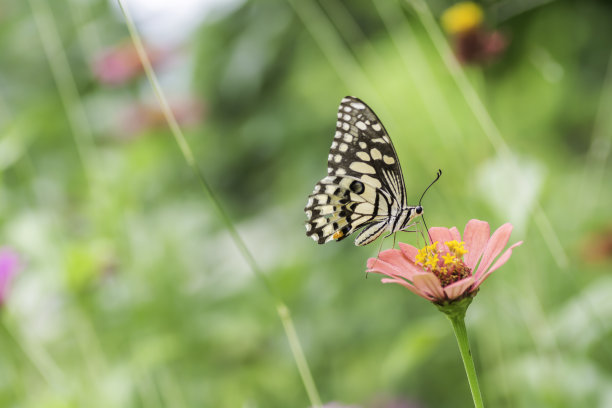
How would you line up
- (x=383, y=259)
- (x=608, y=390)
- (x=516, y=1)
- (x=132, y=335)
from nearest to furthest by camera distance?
(x=383, y=259)
(x=608, y=390)
(x=132, y=335)
(x=516, y=1)

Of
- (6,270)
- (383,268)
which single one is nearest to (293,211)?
(6,270)

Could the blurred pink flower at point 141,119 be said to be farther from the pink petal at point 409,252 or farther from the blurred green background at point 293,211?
the pink petal at point 409,252

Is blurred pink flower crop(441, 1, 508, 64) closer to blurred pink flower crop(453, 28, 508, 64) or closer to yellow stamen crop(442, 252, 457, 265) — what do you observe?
blurred pink flower crop(453, 28, 508, 64)

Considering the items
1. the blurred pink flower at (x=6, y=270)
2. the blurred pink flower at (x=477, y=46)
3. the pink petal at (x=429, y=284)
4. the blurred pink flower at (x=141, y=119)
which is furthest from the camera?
the blurred pink flower at (x=141, y=119)

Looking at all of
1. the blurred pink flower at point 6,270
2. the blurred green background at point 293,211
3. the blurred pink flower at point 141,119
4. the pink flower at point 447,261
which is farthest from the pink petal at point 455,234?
the blurred pink flower at point 141,119

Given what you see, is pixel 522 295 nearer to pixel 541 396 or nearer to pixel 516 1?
pixel 541 396

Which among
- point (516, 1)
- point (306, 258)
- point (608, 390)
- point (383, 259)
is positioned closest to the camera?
point (383, 259)

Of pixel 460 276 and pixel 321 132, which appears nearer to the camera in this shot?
pixel 460 276

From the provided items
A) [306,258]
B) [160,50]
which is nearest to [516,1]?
[306,258]

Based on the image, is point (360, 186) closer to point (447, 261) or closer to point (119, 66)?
point (447, 261)
